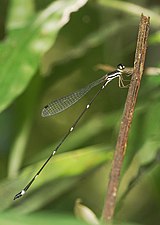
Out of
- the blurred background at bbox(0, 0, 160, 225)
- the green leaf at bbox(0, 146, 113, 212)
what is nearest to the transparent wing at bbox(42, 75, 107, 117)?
the blurred background at bbox(0, 0, 160, 225)

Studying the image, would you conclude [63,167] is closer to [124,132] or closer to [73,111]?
[124,132]

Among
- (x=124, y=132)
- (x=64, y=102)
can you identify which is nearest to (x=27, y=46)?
(x=64, y=102)

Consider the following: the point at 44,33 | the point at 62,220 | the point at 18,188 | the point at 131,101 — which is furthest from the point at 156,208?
the point at 62,220

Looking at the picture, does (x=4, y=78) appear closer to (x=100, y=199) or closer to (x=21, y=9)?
(x=21, y=9)

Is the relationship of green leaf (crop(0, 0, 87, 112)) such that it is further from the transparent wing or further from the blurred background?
the transparent wing

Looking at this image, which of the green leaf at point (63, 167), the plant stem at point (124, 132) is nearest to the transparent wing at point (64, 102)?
the green leaf at point (63, 167)

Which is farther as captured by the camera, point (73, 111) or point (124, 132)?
point (73, 111)

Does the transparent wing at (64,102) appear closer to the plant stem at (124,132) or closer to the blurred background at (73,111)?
the blurred background at (73,111)
